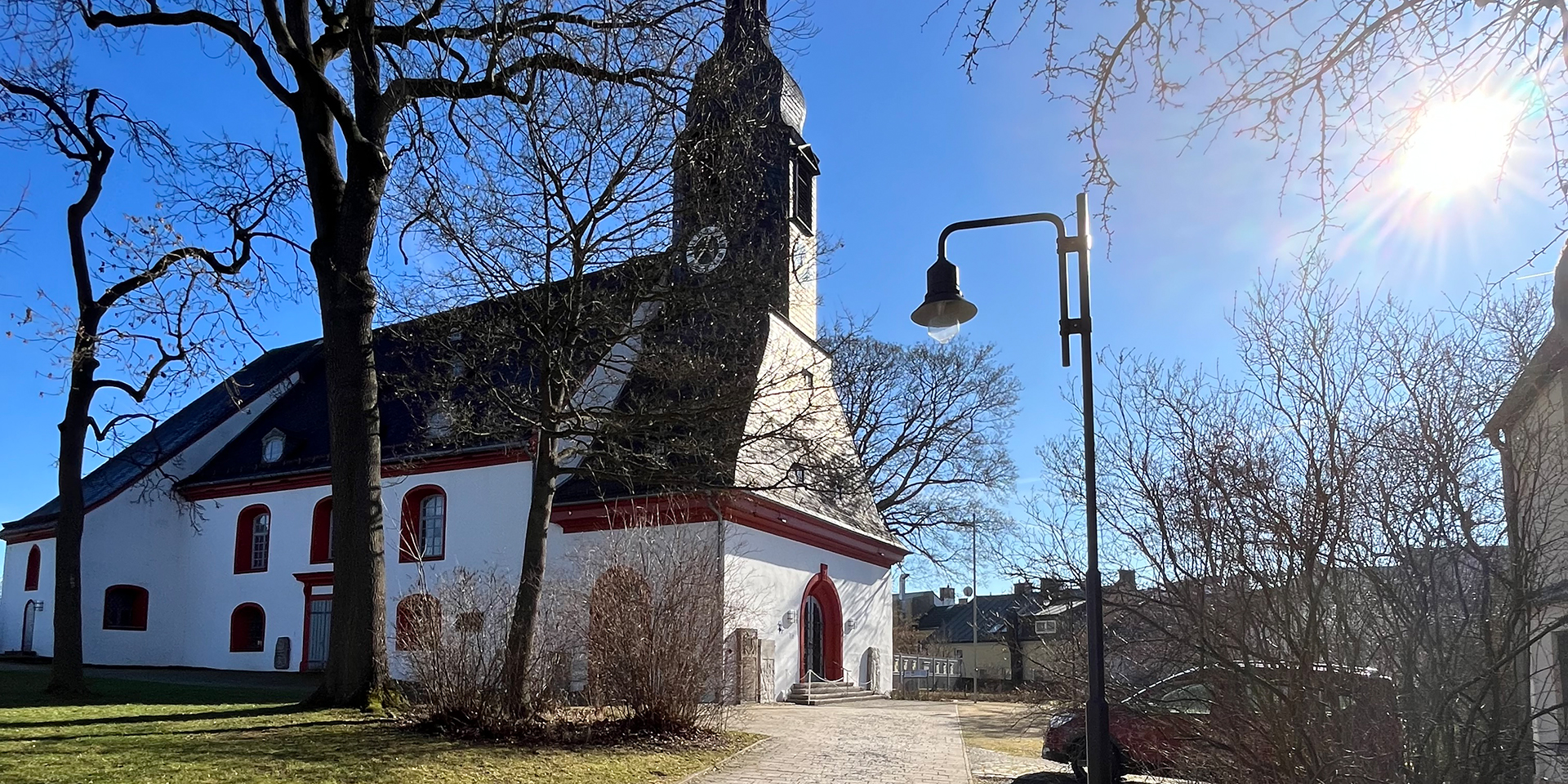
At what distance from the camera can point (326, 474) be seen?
27984mm

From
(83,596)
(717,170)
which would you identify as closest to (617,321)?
(717,170)

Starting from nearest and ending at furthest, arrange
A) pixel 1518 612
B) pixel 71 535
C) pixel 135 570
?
pixel 1518 612 < pixel 71 535 < pixel 135 570

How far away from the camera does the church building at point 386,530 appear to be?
2223 centimetres

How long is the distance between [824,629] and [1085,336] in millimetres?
19617

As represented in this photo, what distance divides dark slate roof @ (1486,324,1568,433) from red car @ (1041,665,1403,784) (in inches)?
61.6

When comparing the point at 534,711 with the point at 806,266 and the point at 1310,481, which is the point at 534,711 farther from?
the point at 1310,481

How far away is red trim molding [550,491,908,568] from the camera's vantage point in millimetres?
20062

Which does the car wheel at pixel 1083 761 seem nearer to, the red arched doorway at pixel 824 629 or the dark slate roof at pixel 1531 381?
the dark slate roof at pixel 1531 381

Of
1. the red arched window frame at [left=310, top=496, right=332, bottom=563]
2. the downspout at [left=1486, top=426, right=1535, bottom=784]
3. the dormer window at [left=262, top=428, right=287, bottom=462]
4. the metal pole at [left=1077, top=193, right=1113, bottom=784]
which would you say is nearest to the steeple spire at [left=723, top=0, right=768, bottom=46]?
the metal pole at [left=1077, top=193, right=1113, bottom=784]

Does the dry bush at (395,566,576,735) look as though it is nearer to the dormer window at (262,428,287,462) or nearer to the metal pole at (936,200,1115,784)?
the metal pole at (936,200,1115,784)

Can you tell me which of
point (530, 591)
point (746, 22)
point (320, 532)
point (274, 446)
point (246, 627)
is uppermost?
point (746, 22)

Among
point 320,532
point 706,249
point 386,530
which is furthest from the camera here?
point 320,532

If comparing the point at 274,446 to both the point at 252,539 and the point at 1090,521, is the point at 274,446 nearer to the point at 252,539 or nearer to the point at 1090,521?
the point at 252,539

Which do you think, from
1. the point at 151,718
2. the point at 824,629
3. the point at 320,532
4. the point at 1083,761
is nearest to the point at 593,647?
the point at 151,718
